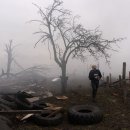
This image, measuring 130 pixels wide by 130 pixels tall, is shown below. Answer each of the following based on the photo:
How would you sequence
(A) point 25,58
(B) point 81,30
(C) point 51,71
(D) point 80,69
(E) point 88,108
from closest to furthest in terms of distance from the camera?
(E) point 88,108 < (B) point 81,30 < (C) point 51,71 < (D) point 80,69 < (A) point 25,58

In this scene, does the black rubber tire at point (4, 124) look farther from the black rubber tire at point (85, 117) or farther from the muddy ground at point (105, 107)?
the black rubber tire at point (85, 117)

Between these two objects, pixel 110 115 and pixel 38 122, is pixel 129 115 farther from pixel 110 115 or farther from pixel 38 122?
pixel 38 122

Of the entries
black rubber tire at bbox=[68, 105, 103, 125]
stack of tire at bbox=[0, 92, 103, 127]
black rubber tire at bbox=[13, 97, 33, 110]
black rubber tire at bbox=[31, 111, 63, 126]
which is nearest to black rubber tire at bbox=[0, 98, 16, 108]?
stack of tire at bbox=[0, 92, 103, 127]

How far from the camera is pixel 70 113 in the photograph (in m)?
13.2

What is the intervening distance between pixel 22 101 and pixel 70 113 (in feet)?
9.90

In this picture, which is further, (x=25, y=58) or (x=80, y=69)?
(x=25, y=58)

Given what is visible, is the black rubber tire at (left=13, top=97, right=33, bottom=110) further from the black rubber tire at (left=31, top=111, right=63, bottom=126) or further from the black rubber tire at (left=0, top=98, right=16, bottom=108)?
the black rubber tire at (left=31, top=111, right=63, bottom=126)

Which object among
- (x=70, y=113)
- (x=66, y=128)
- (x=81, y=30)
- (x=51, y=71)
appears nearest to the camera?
(x=66, y=128)

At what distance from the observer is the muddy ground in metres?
Answer: 12.2

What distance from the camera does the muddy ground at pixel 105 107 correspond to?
39.9 feet

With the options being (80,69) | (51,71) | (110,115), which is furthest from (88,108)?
(80,69)

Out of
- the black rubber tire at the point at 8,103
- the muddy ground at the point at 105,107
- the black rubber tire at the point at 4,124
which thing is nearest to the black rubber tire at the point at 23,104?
the black rubber tire at the point at 8,103

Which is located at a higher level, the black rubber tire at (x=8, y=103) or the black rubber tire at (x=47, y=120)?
the black rubber tire at (x=8, y=103)

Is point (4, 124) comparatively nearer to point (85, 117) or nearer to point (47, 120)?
point (47, 120)
